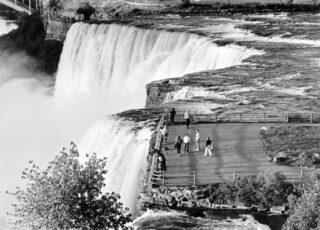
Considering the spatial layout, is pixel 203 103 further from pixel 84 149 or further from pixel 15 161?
pixel 15 161

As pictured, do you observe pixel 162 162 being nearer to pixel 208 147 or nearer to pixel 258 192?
pixel 208 147

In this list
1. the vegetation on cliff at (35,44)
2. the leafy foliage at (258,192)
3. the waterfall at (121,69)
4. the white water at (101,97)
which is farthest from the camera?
the vegetation on cliff at (35,44)

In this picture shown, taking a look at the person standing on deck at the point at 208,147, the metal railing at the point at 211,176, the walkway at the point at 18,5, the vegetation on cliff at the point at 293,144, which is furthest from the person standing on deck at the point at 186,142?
the walkway at the point at 18,5

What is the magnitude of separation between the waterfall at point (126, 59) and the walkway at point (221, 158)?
21.6 meters

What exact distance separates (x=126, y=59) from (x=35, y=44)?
4272cm

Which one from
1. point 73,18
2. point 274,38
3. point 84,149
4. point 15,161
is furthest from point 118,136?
point 73,18

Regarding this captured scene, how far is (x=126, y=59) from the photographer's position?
7650 centimetres

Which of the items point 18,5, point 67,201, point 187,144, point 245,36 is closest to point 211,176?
point 187,144

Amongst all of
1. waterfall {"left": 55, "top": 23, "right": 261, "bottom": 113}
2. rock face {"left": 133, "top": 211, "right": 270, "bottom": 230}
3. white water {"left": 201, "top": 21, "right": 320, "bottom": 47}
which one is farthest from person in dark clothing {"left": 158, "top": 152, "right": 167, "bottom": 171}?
white water {"left": 201, "top": 21, "right": 320, "bottom": 47}

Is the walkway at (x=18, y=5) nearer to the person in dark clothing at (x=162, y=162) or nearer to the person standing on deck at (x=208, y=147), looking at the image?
the person standing on deck at (x=208, y=147)

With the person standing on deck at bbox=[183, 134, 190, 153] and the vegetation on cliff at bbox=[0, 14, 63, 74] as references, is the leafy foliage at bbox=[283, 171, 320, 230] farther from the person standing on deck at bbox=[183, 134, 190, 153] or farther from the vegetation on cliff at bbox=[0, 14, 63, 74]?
the vegetation on cliff at bbox=[0, 14, 63, 74]

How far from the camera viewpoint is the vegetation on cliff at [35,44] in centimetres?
10944

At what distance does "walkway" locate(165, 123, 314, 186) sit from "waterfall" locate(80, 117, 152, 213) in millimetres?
1283

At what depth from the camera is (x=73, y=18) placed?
360ft
